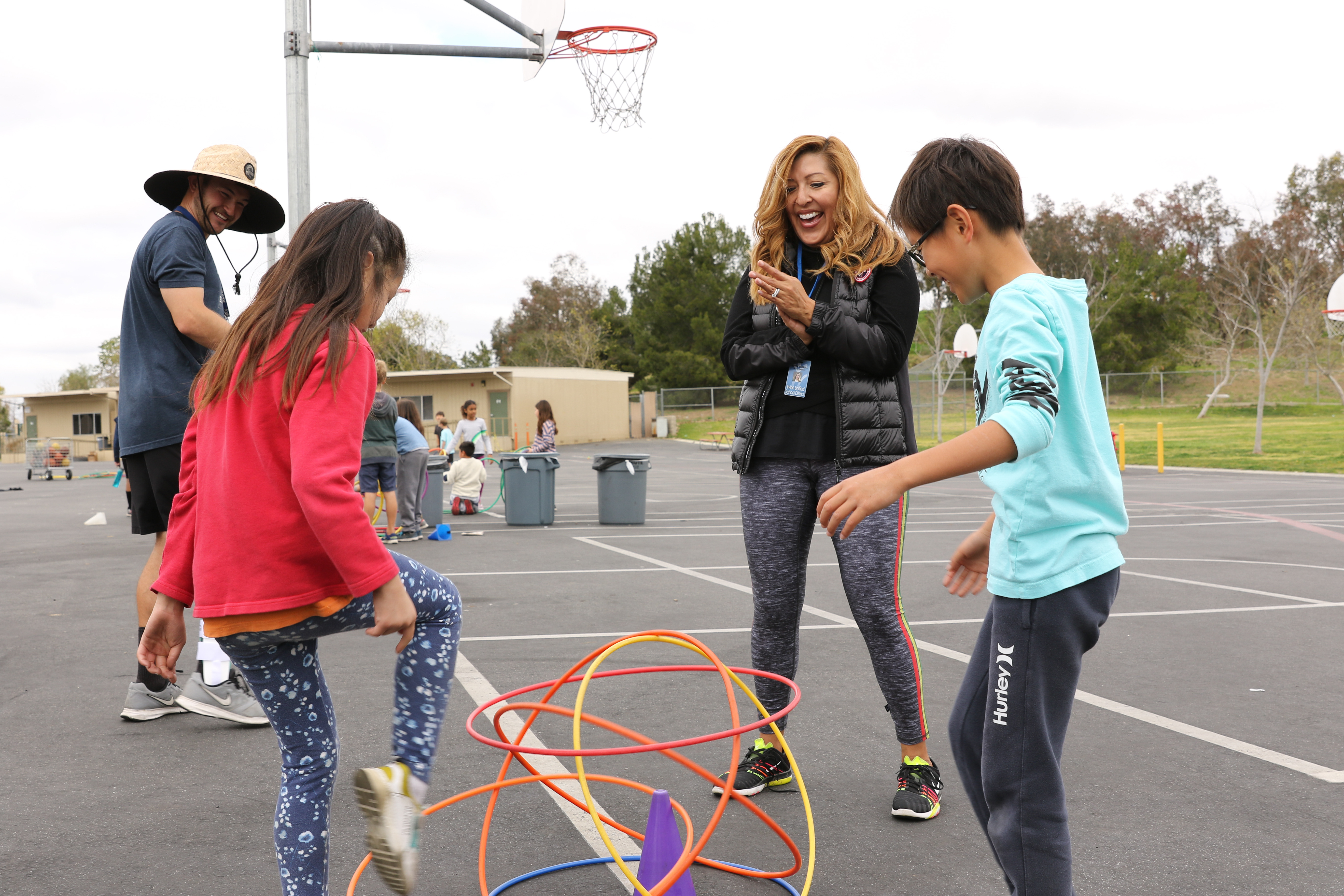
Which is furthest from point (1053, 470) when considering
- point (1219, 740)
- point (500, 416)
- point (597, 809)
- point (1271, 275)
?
point (500, 416)

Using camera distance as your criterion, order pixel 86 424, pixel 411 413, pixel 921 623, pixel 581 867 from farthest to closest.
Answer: pixel 86 424
pixel 411 413
pixel 921 623
pixel 581 867

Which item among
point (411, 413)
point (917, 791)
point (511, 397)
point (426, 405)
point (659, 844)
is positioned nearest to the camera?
point (659, 844)

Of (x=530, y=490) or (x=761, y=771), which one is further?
(x=530, y=490)

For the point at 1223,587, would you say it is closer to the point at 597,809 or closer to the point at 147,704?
the point at 597,809

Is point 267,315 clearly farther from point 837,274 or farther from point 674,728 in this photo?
point 674,728

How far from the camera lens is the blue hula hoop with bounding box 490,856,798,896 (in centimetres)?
276

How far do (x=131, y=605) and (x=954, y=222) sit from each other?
23.5 ft

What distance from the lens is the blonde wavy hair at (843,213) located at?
3.54m

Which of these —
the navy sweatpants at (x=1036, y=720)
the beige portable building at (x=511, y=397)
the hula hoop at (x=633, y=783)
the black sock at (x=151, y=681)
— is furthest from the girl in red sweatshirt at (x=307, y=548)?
the beige portable building at (x=511, y=397)

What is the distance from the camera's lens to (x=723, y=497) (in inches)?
752

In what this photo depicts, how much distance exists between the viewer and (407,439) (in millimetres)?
12656

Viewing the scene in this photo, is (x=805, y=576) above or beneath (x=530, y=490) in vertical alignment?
above

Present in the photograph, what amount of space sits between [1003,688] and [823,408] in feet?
5.11

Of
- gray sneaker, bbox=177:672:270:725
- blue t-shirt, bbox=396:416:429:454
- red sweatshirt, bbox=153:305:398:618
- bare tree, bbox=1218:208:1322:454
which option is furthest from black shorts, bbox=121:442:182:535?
bare tree, bbox=1218:208:1322:454
